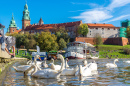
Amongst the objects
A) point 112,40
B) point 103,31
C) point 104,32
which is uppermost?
point 103,31

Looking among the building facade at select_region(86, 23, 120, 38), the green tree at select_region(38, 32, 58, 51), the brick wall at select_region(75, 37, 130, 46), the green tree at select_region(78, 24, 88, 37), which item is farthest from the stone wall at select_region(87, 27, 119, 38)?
the green tree at select_region(38, 32, 58, 51)

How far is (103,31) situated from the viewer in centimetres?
12375

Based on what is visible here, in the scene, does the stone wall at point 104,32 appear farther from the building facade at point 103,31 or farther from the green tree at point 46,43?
the green tree at point 46,43

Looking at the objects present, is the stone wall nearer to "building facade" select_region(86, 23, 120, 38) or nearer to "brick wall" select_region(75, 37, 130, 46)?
"building facade" select_region(86, 23, 120, 38)

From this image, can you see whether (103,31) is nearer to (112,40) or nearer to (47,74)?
(112,40)

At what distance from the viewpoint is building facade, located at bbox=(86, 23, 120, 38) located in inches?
4801

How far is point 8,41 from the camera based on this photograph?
23.7m

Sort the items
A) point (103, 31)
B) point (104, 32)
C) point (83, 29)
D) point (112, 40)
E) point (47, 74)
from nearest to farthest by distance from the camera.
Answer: point (47, 74), point (83, 29), point (112, 40), point (103, 31), point (104, 32)

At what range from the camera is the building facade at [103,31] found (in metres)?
122

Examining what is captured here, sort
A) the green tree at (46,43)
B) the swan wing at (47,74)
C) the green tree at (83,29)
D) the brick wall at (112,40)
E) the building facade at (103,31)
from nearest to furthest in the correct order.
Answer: the swan wing at (47,74) < the green tree at (46,43) < the brick wall at (112,40) < the green tree at (83,29) < the building facade at (103,31)

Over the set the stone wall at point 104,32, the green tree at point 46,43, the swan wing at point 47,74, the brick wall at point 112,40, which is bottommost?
the swan wing at point 47,74

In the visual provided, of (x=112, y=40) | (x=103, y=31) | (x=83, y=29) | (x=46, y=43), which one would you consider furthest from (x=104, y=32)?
(x=46, y=43)

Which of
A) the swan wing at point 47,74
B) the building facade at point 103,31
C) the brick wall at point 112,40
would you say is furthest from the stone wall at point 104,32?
the swan wing at point 47,74

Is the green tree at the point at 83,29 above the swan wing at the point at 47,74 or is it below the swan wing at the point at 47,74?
above
